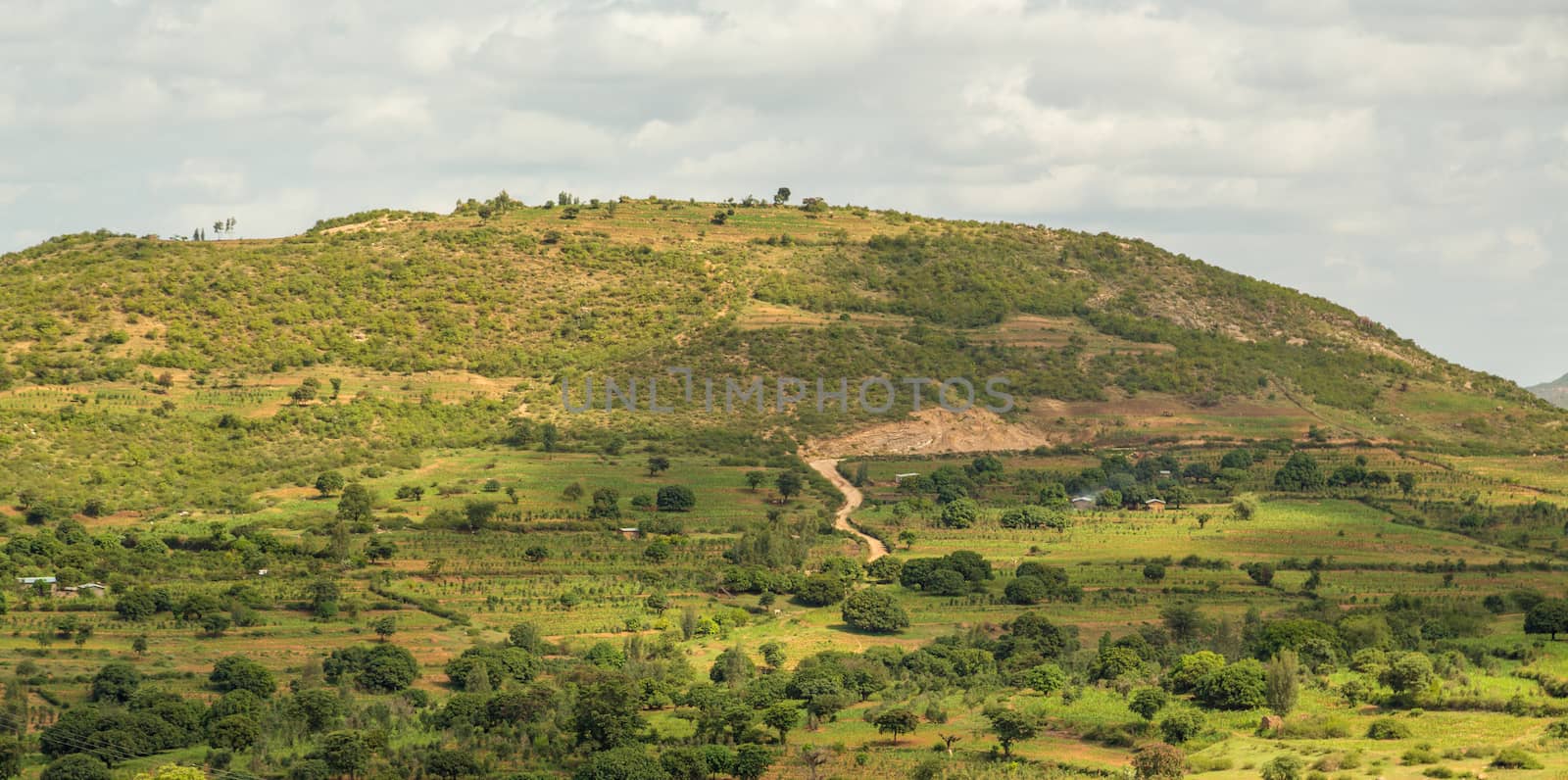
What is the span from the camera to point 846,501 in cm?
11506

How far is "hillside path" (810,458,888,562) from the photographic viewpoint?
102500 mm

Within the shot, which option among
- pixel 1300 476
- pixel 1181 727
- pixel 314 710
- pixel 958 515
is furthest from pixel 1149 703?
pixel 1300 476

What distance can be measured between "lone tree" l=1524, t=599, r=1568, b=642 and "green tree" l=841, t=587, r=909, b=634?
89.9 feet

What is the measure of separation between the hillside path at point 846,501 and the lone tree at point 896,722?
32358 millimetres

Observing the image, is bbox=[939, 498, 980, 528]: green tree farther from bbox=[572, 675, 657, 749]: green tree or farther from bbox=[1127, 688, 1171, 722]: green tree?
bbox=[572, 675, 657, 749]: green tree

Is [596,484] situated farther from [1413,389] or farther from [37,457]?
[1413,389]

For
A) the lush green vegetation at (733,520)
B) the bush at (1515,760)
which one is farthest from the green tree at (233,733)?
Answer: the bush at (1515,760)

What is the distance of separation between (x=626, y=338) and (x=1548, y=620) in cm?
7817

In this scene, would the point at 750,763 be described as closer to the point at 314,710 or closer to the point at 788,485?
the point at 314,710

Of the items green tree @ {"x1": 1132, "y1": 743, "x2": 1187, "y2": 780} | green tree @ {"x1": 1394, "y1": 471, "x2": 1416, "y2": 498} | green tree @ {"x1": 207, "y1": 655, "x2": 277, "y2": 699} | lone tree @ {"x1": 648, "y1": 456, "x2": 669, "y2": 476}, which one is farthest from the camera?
green tree @ {"x1": 1394, "y1": 471, "x2": 1416, "y2": 498}

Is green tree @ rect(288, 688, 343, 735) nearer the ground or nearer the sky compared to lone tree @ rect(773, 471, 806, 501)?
nearer the ground

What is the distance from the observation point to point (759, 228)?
162 meters

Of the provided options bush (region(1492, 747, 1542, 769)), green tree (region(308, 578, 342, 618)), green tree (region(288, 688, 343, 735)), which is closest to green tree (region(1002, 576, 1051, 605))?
green tree (region(308, 578, 342, 618))

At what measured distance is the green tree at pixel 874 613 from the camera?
84.4 metres
